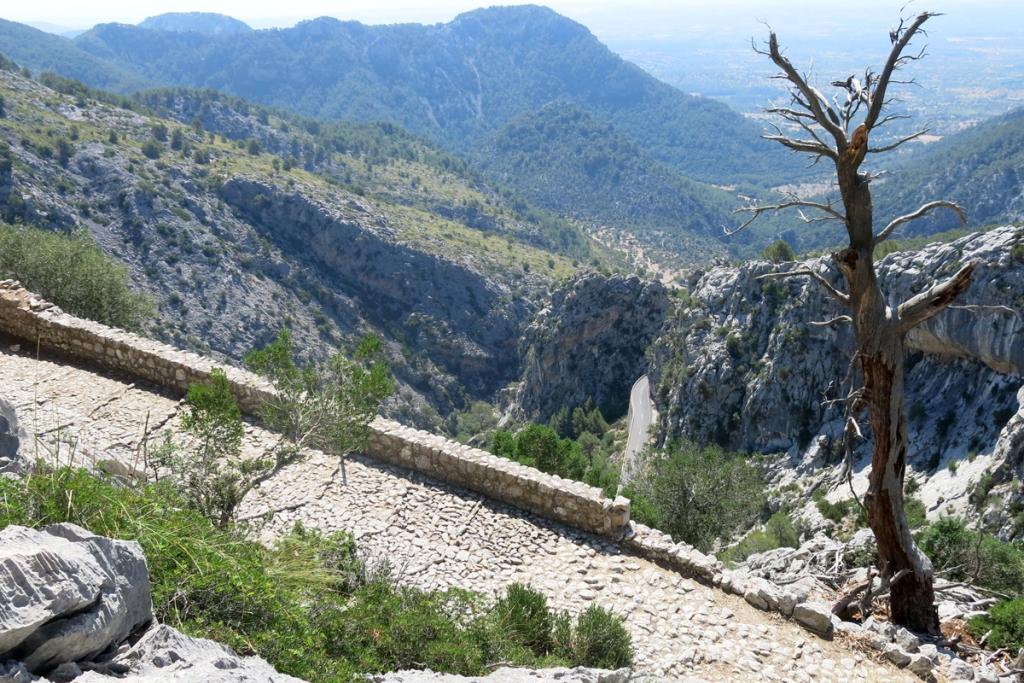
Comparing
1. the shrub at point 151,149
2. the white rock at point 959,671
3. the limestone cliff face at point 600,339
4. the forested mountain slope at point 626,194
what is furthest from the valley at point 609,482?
the forested mountain slope at point 626,194

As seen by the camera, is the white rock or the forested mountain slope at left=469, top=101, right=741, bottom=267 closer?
the white rock

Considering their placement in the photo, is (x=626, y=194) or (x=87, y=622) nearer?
(x=87, y=622)

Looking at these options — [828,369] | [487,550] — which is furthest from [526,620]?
[828,369]

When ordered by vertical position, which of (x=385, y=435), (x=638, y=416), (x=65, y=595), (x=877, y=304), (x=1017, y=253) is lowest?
(x=638, y=416)

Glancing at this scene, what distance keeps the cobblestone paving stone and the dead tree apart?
1603 mm

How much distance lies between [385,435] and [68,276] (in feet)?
39.2

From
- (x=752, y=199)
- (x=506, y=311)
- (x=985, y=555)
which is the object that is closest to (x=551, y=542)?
(x=985, y=555)

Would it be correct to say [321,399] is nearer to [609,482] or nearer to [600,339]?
[609,482]

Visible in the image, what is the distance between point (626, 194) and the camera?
173625mm

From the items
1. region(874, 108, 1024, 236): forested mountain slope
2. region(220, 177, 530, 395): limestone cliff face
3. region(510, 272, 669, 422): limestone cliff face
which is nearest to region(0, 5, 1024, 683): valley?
region(510, 272, 669, 422): limestone cliff face

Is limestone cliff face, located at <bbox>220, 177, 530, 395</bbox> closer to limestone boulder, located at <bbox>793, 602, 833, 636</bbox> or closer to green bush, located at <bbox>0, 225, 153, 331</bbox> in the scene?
green bush, located at <bbox>0, 225, 153, 331</bbox>

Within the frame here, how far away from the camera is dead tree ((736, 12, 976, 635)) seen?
7.80 m

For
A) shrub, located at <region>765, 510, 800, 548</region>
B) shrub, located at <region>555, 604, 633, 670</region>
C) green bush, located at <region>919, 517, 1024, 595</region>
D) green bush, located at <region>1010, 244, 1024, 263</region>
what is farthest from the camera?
green bush, located at <region>1010, 244, 1024, 263</region>

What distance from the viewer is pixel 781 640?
7.76 metres
